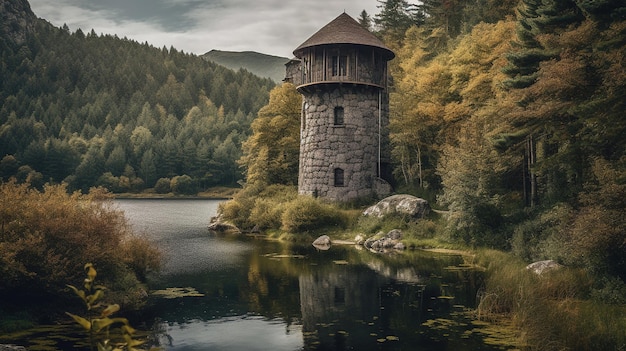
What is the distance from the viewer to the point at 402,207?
108ft

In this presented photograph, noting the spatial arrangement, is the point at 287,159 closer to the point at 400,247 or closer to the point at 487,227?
the point at 400,247

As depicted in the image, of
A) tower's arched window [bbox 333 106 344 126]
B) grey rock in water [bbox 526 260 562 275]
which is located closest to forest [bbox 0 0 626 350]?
grey rock in water [bbox 526 260 562 275]

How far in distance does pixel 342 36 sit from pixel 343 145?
7.69 metres

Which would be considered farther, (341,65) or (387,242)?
(341,65)

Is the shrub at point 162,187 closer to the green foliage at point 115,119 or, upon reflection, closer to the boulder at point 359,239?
the green foliage at point 115,119

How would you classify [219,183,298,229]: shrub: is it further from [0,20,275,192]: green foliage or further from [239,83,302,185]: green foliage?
[0,20,275,192]: green foliage

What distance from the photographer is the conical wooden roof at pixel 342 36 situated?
124 ft

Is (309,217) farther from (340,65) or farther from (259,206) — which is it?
(340,65)

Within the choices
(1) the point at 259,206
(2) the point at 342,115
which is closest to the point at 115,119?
(1) the point at 259,206

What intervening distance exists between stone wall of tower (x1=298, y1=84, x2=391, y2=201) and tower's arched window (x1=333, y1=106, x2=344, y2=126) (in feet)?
0.77

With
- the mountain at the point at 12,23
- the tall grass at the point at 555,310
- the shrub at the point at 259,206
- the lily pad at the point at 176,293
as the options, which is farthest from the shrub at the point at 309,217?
the mountain at the point at 12,23

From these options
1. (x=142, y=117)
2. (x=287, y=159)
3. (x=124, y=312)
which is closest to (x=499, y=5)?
(x=287, y=159)

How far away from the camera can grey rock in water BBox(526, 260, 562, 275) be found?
17966 mm

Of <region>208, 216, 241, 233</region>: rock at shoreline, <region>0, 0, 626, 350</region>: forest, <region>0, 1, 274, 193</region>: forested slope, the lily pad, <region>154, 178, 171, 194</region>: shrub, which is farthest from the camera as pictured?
<region>0, 1, 274, 193</region>: forested slope
